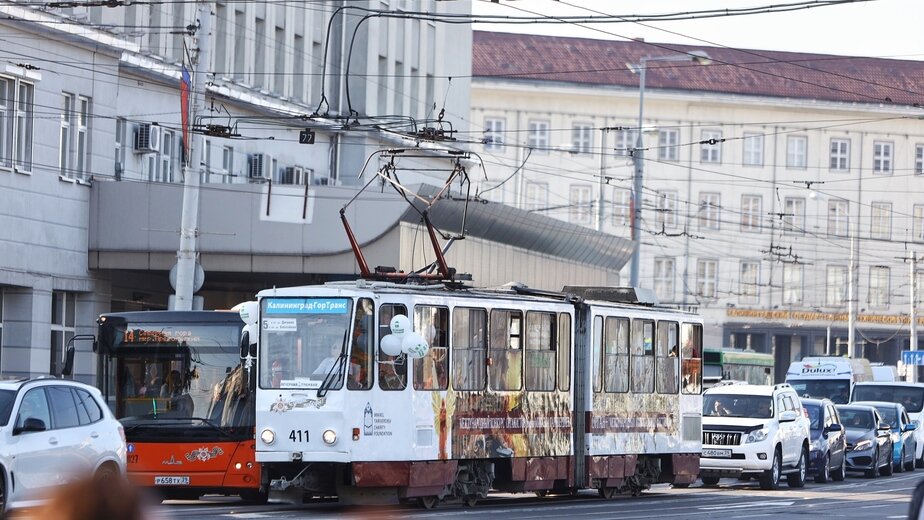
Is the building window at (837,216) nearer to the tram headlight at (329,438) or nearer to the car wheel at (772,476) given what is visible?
the car wheel at (772,476)

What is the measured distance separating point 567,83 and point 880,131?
16.9m

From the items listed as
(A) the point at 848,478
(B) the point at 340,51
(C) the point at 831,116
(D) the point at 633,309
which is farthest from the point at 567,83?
(D) the point at 633,309

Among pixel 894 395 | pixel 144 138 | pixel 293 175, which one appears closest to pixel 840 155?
pixel 293 175

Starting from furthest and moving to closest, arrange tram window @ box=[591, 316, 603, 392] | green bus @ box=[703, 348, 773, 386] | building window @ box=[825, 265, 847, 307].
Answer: building window @ box=[825, 265, 847, 307]
green bus @ box=[703, 348, 773, 386]
tram window @ box=[591, 316, 603, 392]

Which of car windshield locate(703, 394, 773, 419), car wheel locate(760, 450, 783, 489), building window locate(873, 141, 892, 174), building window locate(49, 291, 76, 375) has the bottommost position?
car wheel locate(760, 450, 783, 489)

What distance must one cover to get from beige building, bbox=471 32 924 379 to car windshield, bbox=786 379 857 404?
36.2 metres

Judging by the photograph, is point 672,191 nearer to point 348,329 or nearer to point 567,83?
point 567,83

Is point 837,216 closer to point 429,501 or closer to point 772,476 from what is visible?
point 772,476

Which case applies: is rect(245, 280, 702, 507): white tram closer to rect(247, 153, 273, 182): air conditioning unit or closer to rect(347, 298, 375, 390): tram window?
rect(347, 298, 375, 390): tram window

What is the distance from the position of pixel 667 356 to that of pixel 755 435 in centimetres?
283

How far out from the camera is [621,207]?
282 ft

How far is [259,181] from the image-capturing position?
44094mm

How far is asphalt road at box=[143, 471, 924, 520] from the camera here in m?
18.3

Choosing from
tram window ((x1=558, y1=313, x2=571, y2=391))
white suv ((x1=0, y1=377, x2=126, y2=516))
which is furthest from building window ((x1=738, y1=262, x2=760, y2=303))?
white suv ((x1=0, y1=377, x2=126, y2=516))
